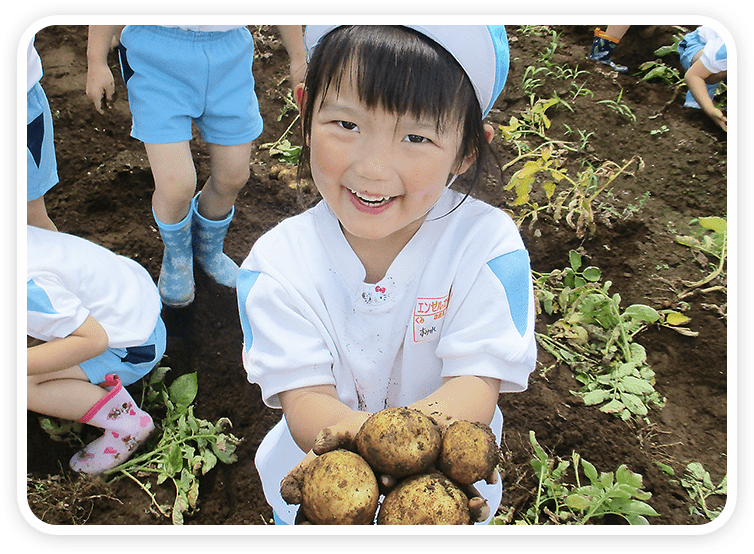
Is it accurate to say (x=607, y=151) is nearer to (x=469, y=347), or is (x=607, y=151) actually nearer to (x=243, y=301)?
(x=469, y=347)

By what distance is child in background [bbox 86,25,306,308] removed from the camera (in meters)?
1.16

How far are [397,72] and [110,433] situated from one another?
103 cm

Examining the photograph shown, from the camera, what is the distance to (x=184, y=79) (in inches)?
48.5

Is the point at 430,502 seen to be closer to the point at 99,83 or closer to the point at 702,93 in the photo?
the point at 99,83

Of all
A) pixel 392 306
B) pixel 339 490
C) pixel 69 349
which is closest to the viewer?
pixel 339 490

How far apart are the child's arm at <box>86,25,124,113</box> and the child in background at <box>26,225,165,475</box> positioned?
30cm

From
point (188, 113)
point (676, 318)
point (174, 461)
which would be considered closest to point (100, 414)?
point (174, 461)

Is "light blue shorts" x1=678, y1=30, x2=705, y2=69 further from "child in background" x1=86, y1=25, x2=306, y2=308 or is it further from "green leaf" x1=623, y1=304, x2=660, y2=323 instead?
"child in background" x1=86, y1=25, x2=306, y2=308

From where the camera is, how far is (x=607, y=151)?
6.18 feet

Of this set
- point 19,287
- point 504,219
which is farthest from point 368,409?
point 19,287

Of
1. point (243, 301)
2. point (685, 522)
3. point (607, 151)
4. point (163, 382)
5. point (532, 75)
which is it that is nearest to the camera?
point (243, 301)

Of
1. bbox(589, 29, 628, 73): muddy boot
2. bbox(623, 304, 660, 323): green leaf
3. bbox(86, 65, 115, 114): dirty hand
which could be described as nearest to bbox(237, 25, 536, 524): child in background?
bbox(86, 65, 115, 114): dirty hand

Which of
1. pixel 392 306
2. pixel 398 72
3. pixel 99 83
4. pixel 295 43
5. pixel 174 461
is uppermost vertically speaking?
pixel 398 72

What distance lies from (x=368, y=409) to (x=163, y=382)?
627 millimetres
